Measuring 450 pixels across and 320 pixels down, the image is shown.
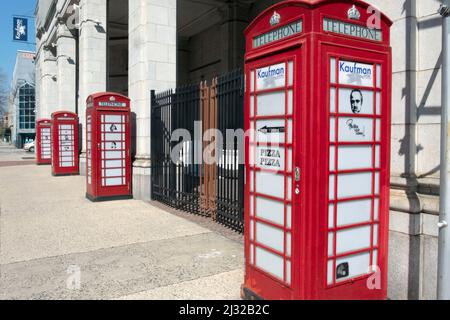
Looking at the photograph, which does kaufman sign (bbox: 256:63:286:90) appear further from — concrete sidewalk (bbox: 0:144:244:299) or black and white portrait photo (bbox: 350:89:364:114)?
concrete sidewalk (bbox: 0:144:244:299)

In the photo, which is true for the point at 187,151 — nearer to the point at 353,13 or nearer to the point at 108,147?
the point at 108,147

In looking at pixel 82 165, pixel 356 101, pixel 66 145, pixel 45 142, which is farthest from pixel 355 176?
pixel 45 142

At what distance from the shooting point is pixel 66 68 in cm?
2077

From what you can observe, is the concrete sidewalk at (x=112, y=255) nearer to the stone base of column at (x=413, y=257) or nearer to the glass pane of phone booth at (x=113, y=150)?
the glass pane of phone booth at (x=113, y=150)

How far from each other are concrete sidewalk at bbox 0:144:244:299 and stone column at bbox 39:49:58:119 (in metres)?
19.5

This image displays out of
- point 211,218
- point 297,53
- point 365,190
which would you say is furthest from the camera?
point 211,218

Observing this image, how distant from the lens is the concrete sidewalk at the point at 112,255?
4.17 metres

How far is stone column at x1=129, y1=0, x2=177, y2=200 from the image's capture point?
390 inches

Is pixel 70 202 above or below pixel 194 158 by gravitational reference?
below

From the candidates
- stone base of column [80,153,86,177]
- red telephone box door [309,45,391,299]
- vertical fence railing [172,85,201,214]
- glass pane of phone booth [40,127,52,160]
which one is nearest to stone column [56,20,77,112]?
glass pane of phone booth [40,127,52,160]

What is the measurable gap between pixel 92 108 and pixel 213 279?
6.70 m
